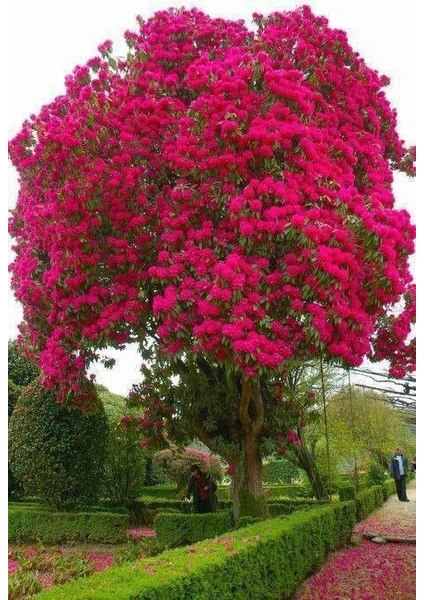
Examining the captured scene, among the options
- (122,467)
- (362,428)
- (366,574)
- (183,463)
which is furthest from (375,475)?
(366,574)

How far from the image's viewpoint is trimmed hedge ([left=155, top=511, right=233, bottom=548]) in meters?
12.5

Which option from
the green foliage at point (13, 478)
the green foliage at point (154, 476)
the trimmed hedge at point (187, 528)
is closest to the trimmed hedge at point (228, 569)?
the trimmed hedge at point (187, 528)

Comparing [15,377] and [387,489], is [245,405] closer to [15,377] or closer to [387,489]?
[15,377]

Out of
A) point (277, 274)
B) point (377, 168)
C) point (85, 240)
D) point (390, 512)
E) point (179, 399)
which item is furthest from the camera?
point (390, 512)

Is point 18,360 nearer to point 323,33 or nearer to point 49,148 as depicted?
point 49,148

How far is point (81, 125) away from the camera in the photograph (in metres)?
10.2

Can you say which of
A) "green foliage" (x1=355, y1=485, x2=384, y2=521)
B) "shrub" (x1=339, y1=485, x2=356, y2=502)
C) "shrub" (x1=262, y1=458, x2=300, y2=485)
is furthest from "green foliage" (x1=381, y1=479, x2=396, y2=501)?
"shrub" (x1=262, y1=458, x2=300, y2=485)

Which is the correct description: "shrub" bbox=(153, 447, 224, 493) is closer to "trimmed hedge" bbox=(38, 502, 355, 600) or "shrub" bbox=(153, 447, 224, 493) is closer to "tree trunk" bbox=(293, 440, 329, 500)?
"tree trunk" bbox=(293, 440, 329, 500)

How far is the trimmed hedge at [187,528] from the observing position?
1246 cm

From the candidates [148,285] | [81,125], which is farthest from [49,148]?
[148,285]

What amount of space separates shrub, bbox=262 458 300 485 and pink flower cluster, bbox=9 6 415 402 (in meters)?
24.2

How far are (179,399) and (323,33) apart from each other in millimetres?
7893

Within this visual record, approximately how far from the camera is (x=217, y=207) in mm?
9523

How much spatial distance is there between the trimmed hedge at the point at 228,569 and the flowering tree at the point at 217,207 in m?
2.25
